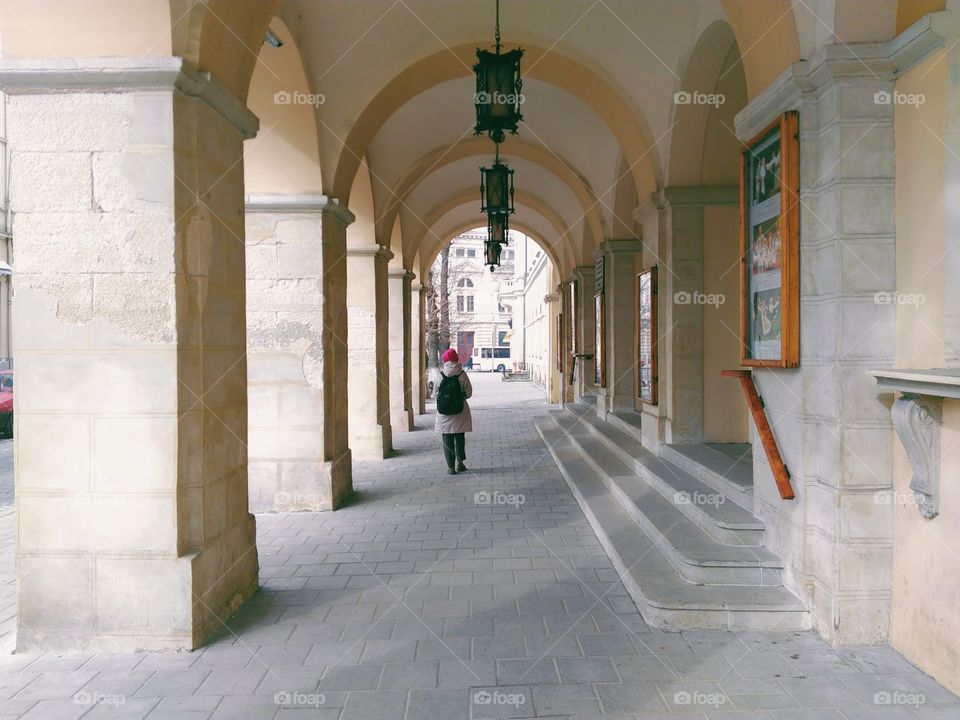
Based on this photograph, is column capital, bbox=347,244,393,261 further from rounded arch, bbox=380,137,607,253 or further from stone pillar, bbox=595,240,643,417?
stone pillar, bbox=595,240,643,417

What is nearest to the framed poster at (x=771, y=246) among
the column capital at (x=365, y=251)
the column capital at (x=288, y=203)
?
the column capital at (x=288, y=203)

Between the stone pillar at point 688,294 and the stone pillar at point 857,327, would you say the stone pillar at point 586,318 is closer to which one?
the stone pillar at point 688,294

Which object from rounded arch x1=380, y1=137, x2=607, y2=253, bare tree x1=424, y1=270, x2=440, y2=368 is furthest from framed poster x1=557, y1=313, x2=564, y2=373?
bare tree x1=424, y1=270, x2=440, y2=368

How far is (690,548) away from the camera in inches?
161

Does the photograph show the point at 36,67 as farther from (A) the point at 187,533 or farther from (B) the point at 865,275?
(B) the point at 865,275

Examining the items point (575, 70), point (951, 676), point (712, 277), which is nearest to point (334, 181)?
point (575, 70)

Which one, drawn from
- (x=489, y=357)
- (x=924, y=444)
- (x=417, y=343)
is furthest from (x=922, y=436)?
(x=489, y=357)

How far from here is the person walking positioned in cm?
802

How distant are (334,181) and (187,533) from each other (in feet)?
13.6

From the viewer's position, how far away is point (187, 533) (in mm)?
Result: 3496

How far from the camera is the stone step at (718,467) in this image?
4594 millimetres

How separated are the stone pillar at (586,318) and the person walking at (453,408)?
5.39m

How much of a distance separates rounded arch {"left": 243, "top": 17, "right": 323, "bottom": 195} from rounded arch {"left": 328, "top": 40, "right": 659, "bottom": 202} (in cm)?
32

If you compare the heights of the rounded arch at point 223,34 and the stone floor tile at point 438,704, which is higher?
the rounded arch at point 223,34
